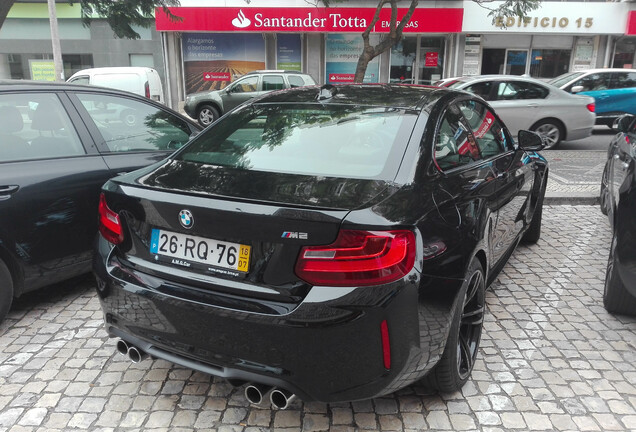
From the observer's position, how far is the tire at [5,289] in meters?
3.22

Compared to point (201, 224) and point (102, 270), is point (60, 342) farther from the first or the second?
point (201, 224)

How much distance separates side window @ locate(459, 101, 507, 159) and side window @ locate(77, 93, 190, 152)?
8.19 feet

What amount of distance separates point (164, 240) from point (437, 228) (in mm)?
1256

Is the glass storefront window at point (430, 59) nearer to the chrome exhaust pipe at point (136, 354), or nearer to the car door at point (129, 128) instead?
the car door at point (129, 128)

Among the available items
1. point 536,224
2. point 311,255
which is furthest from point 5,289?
point 536,224

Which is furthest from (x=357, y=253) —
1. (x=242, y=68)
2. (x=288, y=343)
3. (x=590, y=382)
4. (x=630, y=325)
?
(x=242, y=68)

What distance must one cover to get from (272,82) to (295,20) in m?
4.76

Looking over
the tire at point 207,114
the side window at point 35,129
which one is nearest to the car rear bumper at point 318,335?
the side window at point 35,129

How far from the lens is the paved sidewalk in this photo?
265 inches

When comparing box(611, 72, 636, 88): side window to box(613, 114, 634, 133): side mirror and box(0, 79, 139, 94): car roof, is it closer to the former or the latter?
box(613, 114, 634, 133): side mirror

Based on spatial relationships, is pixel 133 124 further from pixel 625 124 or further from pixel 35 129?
pixel 625 124

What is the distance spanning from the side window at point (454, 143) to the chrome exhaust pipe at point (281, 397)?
1356mm

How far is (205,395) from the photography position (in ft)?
8.86

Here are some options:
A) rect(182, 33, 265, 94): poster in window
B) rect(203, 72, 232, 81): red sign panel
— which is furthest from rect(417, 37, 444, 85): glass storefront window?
rect(203, 72, 232, 81): red sign panel
